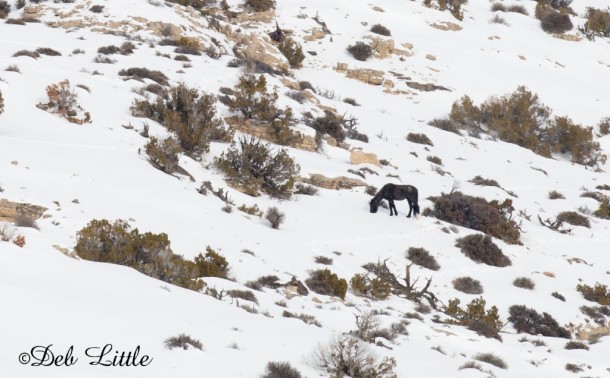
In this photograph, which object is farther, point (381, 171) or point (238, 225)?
point (381, 171)

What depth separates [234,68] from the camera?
22.5m

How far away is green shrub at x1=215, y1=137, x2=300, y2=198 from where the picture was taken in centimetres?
1492

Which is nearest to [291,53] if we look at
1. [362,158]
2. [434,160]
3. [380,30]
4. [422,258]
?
[380,30]

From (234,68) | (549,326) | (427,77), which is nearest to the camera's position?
(549,326)

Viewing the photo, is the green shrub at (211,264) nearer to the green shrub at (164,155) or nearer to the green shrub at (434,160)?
the green shrub at (164,155)

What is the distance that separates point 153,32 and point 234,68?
4.52 m

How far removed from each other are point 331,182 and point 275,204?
2.46 meters

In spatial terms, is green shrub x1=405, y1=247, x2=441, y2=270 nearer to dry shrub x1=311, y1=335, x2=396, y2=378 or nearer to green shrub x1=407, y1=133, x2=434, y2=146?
dry shrub x1=311, y1=335, x2=396, y2=378

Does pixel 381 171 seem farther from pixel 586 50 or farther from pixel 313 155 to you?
pixel 586 50

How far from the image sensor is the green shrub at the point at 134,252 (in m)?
8.04

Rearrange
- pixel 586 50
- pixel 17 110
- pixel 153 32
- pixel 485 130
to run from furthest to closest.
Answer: pixel 586 50, pixel 485 130, pixel 153 32, pixel 17 110

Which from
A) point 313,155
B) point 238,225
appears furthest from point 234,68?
point 238,225

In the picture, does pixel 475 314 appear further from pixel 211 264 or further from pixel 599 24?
pixel 599 24

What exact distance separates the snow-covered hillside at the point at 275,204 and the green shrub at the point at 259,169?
1.21ft
